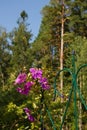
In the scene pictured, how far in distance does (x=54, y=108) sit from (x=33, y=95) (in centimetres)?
49

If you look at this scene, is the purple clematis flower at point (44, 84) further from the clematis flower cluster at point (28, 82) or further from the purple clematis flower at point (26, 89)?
the purple clematis flower at point (26, 89)

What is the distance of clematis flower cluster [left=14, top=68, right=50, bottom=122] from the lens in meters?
5.13

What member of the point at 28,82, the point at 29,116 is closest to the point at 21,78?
the point at 28,82

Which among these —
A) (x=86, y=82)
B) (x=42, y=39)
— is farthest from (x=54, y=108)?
(x=42, y=39)

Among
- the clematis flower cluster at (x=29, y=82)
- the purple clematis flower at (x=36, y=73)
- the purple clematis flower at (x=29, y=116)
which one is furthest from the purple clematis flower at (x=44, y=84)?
the purple clematis flower at (x=29, y=116)

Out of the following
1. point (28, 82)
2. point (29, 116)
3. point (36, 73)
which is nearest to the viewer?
point (29, 116)

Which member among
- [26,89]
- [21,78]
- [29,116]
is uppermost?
[21,78]

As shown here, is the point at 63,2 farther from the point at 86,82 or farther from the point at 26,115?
the point at 26,115

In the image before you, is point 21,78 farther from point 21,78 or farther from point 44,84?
point 44,84

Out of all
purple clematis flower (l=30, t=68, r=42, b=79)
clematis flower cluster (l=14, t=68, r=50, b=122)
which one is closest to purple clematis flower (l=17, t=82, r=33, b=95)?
clematis flower cluster (l=14, t=68, r=50, b=122)

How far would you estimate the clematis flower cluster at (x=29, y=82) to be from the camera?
5125 mm

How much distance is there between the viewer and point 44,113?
5.18 metres

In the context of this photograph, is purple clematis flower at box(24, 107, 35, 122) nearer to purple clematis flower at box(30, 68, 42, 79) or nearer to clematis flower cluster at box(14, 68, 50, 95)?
clematis flower cluster at box(14, 68, 50, 95)

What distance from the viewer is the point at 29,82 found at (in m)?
5.24
